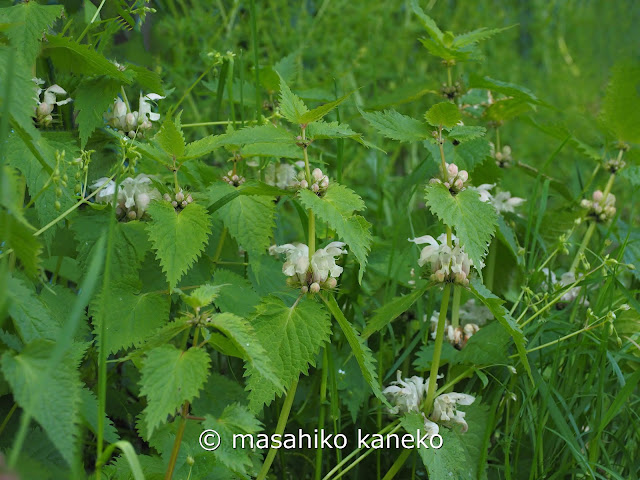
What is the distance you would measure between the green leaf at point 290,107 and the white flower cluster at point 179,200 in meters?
0.20

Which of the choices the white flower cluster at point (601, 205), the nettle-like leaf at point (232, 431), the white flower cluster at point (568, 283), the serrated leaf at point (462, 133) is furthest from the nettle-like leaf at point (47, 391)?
the white flower cluster at point (601, 205)

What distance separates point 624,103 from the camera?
1569 millimetres

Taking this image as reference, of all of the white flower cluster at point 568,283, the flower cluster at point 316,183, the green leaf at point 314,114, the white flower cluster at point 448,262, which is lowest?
the white flower cluster at point 568,283

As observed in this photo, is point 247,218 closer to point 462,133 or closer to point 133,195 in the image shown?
point 133,195

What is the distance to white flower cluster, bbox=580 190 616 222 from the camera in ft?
5.35

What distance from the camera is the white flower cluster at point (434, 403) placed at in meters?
1.17

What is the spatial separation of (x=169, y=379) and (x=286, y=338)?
231mm

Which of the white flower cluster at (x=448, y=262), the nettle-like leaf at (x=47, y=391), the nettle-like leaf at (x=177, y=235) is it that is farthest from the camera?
the white flower cluster at (x=448, y=262)

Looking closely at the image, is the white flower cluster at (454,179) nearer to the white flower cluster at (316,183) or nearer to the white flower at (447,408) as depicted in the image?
the white flower cluster at (316,183)

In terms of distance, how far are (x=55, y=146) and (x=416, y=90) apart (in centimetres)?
83

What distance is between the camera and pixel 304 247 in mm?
1101

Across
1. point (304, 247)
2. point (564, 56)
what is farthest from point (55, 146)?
point (564, 56)

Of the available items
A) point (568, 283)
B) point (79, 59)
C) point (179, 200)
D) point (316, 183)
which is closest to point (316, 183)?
point (316, 183)

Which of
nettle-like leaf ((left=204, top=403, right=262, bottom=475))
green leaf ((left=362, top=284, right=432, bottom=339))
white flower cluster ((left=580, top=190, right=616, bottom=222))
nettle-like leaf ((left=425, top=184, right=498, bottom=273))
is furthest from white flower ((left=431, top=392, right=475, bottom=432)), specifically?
white flower cluster ((left=580, top=190, right=616, bottom=222))
